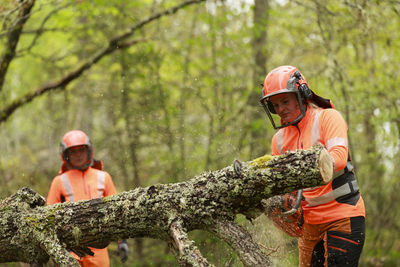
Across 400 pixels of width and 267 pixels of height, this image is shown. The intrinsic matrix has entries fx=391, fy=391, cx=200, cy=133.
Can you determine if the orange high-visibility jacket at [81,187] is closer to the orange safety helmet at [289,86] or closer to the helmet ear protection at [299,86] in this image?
the orange safety helmet at [289,86]

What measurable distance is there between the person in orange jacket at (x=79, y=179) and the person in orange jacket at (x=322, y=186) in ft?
7.56

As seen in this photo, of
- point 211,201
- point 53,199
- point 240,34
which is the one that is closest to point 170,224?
point 211,201

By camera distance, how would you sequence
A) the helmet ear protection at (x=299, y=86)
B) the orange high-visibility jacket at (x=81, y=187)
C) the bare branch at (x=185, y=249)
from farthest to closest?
the orange high-visibility jacket at (x=81, y=187) → the helmet ear protection at (x=299, y=86) → the bare branch at (x=185, y=249)

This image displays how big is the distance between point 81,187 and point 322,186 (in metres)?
2.86

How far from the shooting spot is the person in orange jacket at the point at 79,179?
468 cm

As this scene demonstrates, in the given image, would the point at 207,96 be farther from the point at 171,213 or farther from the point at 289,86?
the point at 171,213

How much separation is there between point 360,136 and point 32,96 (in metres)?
7.95

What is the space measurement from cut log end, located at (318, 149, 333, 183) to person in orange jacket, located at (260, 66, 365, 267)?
11 centimetres

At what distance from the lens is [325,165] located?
2.80 m

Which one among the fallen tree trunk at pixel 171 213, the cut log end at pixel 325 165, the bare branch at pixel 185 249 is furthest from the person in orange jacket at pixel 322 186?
the bare branch at pixel 185 249

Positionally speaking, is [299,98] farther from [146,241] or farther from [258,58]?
[146,241]

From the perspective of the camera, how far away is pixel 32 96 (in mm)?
7184

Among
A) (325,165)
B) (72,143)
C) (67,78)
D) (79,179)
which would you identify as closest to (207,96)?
(67,78)

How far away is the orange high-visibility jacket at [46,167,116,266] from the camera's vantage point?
15.3ft
